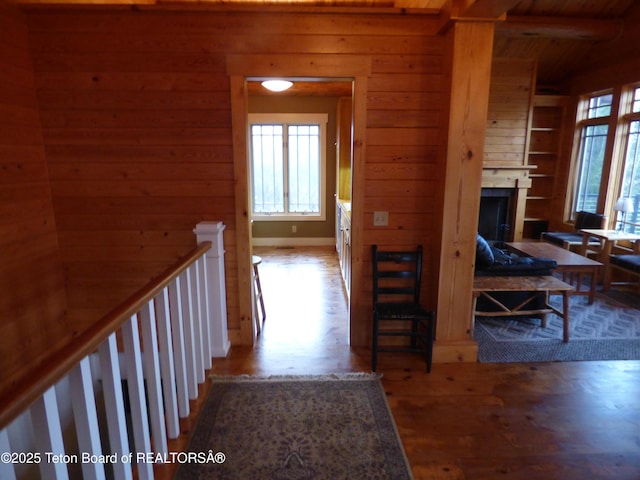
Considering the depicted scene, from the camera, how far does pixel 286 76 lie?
2727 mm

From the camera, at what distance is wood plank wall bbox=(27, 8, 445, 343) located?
8.68 feet

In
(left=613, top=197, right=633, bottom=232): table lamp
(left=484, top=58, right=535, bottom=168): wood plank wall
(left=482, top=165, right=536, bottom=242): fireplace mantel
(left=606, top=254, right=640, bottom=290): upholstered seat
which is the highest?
(left=484, top=58, right=535, bottom=168): wood plank wall

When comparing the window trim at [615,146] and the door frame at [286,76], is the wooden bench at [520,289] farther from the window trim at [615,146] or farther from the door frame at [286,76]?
the window trim at [615,146]

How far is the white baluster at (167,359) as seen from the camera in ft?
6.12

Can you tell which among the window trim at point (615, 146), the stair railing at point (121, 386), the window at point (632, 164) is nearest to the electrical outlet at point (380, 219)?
the stair railing at point (121, 386)

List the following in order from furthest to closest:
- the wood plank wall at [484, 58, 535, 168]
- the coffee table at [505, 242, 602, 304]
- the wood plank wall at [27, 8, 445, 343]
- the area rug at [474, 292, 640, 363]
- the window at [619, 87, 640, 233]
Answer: the wood plank wall at [484, 58, 535, 168] < the window at [619, 87, 640, 233] < the coffee table at [505, 242, 602, 304] < the area rug at [474, 292, 640, 363] < the wood plank wall at [27, 8, 445, 343]

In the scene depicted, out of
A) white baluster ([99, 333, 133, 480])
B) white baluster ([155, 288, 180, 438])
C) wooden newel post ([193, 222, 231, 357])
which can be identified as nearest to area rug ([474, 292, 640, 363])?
wooden newel post ([193, 222, 231, 357])

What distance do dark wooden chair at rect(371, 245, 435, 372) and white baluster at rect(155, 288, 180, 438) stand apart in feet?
4.56

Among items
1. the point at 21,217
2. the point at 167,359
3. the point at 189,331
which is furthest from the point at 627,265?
the point at 21,217

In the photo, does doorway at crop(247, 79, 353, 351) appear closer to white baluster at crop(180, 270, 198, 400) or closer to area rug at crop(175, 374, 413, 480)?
area rug at crop(175, 374, 413, 480)

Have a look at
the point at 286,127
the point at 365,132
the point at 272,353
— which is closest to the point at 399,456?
the point at 272,353

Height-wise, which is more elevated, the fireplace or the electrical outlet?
the electrical outlet

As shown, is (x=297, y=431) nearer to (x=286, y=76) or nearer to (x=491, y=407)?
(x=491, y=407)

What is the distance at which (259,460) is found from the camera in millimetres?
1984
